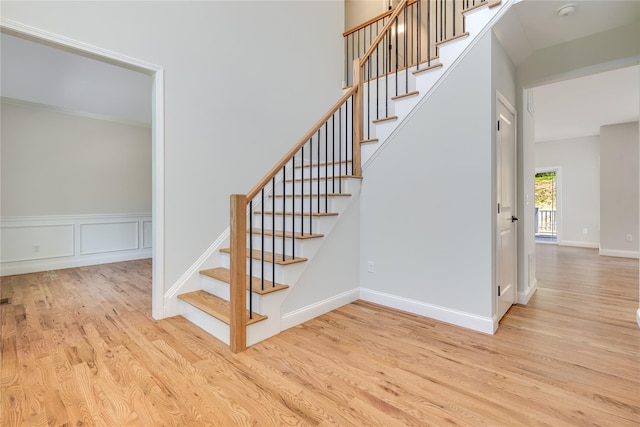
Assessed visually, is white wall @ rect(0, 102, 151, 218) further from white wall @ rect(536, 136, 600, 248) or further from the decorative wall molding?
white wall @ rect(536, 136, 600, 248)

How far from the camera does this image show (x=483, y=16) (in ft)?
7.78

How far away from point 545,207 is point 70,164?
11.7 meters

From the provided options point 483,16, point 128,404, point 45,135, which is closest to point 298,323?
point 128,404

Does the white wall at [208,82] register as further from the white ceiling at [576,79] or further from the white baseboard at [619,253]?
the white baseboard at [619,253]

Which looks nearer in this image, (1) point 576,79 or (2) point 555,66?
(2) point 555,66

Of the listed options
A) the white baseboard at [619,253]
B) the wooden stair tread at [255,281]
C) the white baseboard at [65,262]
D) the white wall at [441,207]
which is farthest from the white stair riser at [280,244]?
the white baseboard at [619,253]

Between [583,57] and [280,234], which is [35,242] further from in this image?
[583,57]

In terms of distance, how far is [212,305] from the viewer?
2.48m

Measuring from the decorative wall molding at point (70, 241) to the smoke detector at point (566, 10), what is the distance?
6.59 meters

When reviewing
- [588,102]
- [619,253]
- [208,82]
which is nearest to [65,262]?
[208,82]

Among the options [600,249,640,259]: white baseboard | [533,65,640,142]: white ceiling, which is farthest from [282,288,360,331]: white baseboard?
[600,249,640,259]: white baseboard

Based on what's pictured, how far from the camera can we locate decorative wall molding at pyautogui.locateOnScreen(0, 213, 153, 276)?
4.36 meters

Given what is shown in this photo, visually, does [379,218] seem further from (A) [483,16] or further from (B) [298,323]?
(A) [483,16]

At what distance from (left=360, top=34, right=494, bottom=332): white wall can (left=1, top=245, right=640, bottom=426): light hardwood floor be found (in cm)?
24
